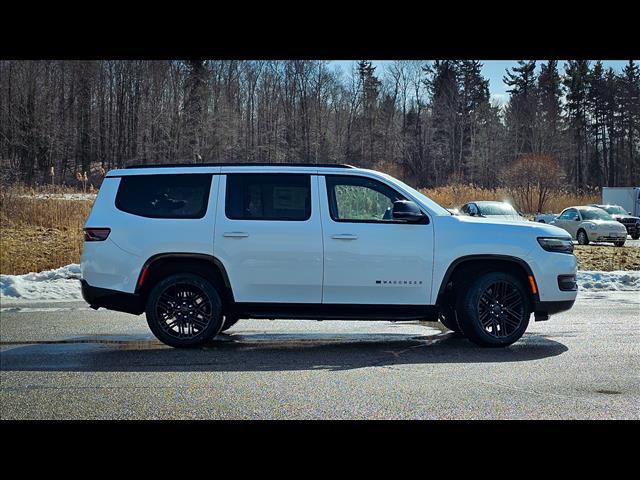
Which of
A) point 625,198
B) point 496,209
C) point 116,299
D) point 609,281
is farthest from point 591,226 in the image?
point 116,299

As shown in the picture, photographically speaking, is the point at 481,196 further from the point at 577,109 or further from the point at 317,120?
the point at 577,109

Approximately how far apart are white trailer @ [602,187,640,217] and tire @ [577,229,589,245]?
1208 centimetres

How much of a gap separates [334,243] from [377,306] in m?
0.87

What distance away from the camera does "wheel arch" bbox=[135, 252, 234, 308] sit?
8.45 metres

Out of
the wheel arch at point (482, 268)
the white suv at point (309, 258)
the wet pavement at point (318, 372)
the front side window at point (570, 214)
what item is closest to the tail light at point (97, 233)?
the white suv at point (309, 258)

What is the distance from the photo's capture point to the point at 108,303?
8.53 meters

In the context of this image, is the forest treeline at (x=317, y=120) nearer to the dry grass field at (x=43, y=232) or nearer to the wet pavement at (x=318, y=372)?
the dry grass field at (x=43, y=232)

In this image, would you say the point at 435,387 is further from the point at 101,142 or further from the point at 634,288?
the point at 101,142

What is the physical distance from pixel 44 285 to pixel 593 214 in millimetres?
21711

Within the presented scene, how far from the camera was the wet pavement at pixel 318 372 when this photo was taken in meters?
5.76

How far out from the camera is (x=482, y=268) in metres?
8.59

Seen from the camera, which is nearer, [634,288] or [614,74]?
[634,288]

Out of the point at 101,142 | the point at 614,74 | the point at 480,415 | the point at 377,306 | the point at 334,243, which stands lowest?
the point at 480,415

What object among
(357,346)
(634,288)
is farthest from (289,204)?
(634,288)
